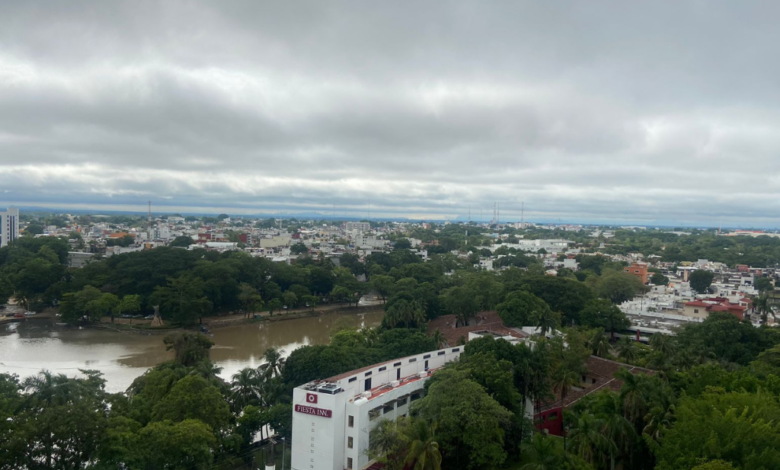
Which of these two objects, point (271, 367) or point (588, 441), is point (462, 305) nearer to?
point (271, 367)

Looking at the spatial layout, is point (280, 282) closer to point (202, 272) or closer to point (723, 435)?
point (202, 272)

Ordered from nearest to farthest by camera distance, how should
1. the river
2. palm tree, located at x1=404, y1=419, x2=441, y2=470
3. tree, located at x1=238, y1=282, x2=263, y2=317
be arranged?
palm tree, located at x1=404, y1=419, x2=441, y2=470, the river, tree, located at x1=238, y1=282, x2=263, y2=317

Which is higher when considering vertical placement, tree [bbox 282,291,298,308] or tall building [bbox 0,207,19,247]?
tall building [bbox 0,207,19,247]

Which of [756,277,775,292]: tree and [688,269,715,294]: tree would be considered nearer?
[688,269,715,294]: tree

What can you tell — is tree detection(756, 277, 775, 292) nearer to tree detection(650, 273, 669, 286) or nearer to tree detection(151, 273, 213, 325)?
tree detection(650, 273, 669, 286)

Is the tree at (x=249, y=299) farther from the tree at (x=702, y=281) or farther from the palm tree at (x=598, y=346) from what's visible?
the tree at (x=702, y=281)

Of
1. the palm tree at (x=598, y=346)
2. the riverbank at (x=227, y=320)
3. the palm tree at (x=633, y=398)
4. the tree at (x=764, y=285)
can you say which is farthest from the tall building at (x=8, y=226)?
the tree at (x=764, y=285)

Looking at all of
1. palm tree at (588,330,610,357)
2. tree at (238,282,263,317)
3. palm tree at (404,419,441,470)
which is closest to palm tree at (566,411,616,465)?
palm tree at (404,419,441,470)
